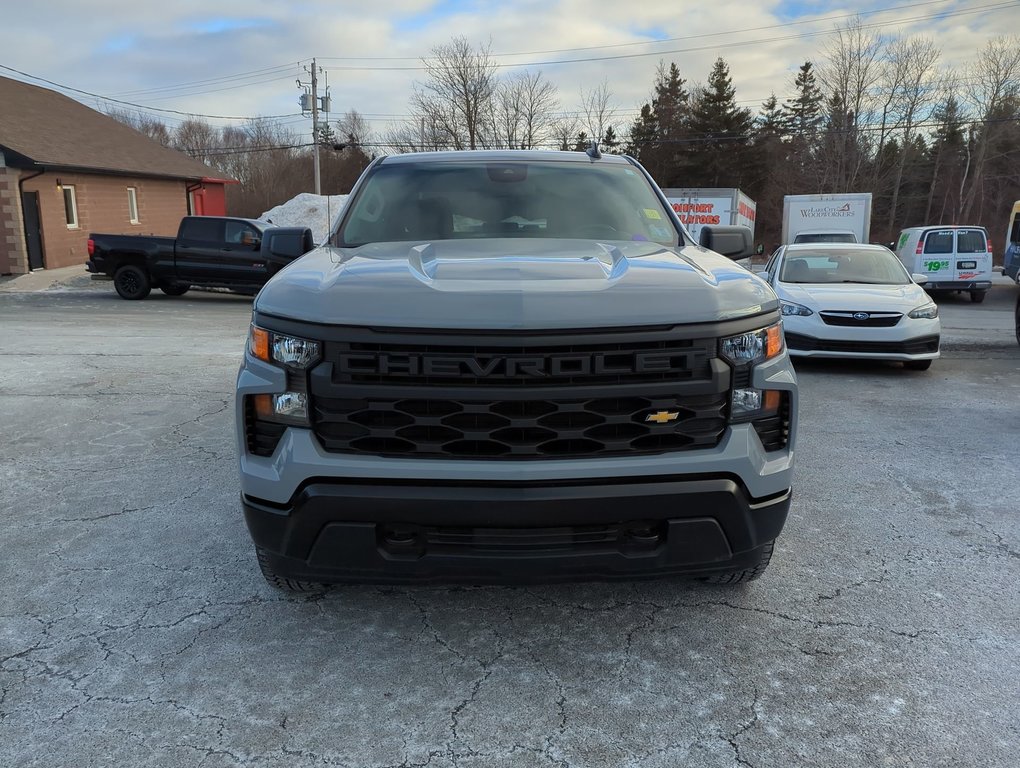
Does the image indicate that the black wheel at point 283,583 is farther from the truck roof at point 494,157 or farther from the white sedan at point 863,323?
the white sedan at point 863,323

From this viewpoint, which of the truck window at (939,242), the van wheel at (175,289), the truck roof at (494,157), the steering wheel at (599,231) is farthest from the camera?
the truck window at (939,242)

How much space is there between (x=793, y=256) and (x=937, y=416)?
4.08 meters

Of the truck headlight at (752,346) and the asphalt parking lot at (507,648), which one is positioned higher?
the truck headlight at (752,346)

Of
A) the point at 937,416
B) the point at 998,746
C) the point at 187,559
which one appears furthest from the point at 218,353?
the point at 998,746

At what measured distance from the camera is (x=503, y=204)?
4.07m

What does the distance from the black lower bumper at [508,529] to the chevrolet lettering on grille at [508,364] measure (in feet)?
1.21

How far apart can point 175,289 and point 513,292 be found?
17.2m

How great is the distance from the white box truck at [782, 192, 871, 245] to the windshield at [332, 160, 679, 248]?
21219 mm

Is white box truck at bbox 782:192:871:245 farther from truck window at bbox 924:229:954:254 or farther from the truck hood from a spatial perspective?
the truck hood

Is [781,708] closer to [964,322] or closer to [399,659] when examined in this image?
[399,659]

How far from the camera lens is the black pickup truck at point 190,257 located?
55.1 feet

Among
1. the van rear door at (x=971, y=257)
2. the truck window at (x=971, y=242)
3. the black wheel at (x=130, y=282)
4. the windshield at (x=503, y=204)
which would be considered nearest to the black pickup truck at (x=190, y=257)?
the black wheel at (x=130, y=282)

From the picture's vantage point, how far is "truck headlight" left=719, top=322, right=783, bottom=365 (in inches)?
100.0

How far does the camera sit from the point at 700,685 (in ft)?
8.67
